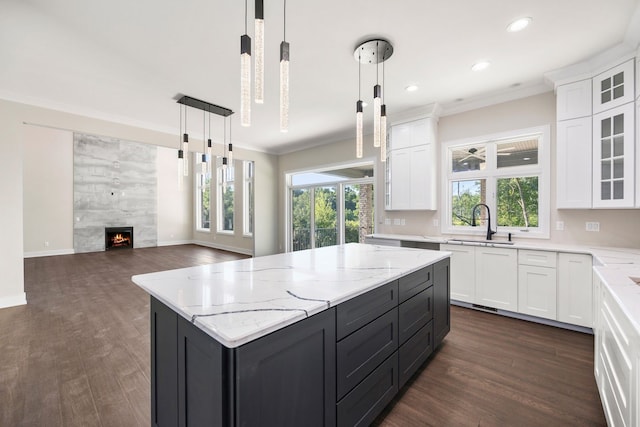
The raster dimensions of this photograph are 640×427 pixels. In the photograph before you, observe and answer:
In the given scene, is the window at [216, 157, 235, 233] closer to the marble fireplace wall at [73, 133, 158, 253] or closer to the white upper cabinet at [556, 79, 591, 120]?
the marble fireplace wall at [73, 133, 158, 253]

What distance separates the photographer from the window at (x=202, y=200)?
32.4ft

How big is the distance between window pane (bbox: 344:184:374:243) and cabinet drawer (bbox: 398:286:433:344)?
10.5ft

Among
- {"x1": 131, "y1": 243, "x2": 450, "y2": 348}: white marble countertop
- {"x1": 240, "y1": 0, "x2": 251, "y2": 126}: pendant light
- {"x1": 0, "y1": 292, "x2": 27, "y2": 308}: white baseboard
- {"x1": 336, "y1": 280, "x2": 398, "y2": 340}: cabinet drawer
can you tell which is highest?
{"x1": 240, "y1": 0, "x2": 251, "y2": 126}: pendant light

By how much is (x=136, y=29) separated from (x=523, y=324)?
193 inches

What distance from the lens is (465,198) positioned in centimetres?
412

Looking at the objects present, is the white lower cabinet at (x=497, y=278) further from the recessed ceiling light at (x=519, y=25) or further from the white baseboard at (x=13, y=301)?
the white baseboard at (x=13, y=301)

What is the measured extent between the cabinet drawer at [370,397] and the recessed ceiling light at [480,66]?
9.88ft

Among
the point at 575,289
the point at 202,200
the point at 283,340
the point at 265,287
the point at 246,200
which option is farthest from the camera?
the point at 202,200

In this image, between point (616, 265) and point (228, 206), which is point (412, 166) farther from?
point (228, 206)

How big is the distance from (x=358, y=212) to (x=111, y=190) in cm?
800

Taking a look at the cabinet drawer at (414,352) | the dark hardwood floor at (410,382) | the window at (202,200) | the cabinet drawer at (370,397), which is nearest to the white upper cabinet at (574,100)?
the dark hardwood floor at (410,382)

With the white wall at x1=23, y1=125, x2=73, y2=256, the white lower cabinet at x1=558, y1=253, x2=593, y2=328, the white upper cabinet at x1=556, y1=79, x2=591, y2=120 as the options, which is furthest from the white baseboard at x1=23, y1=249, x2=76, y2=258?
the white upper cabinet at x1=556, y1=79, x2=591, y2=120

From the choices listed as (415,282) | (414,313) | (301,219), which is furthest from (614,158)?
(301,219)

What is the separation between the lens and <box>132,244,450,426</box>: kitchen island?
96cm
